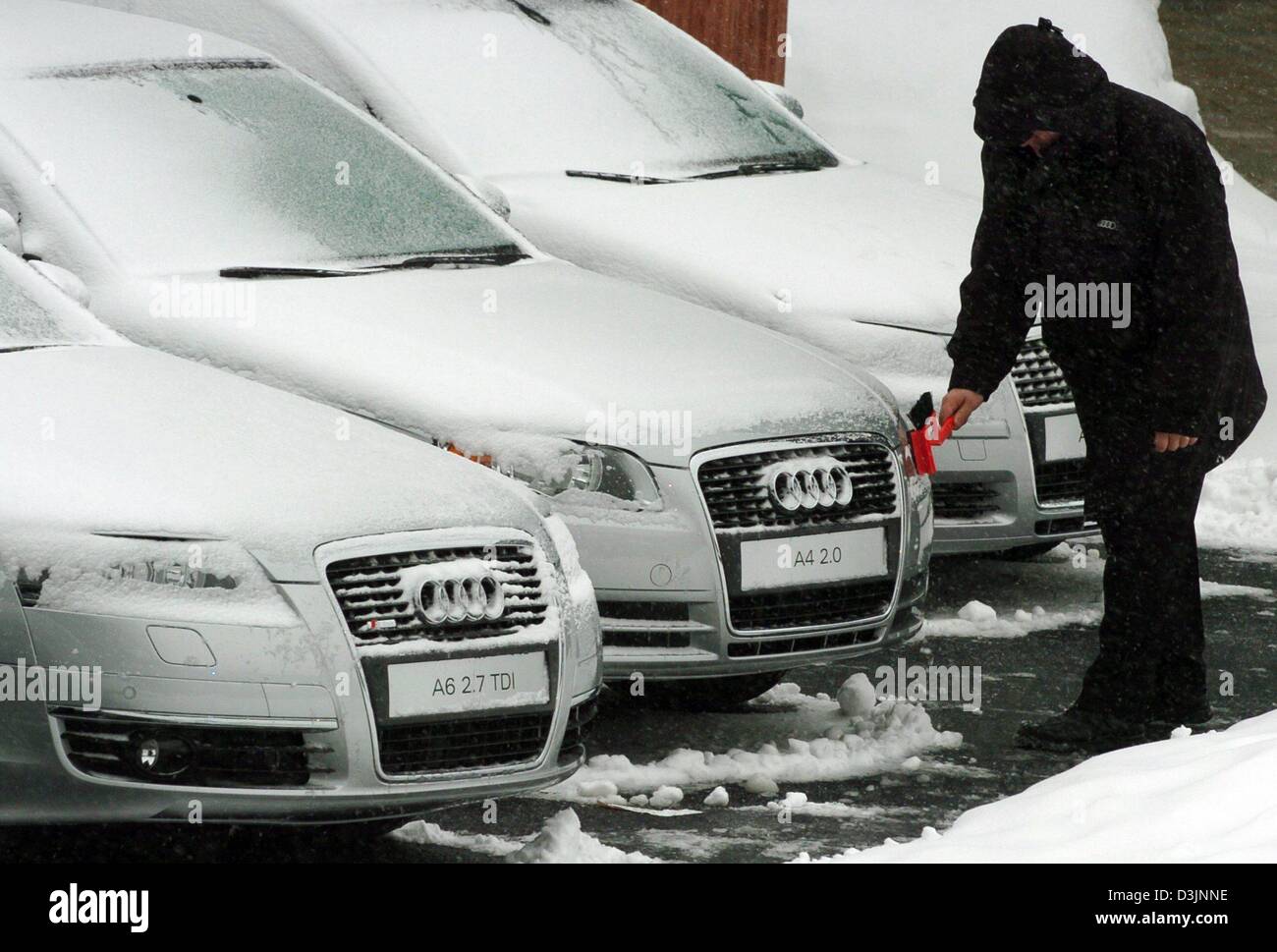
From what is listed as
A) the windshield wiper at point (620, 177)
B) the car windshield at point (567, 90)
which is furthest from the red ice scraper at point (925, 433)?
the car windshield at point (567, 90)

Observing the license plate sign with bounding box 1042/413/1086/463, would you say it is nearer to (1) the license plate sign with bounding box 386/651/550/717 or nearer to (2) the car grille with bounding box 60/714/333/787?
(1) the license plate sign with bounding box 386/651/550/717

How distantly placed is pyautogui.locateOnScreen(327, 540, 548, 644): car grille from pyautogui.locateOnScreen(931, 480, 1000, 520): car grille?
2.64 metres

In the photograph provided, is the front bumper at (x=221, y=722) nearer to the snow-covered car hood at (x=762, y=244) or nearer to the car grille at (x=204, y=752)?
the car grille at (x=204, y=752)

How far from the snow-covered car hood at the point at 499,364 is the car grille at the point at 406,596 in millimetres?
919

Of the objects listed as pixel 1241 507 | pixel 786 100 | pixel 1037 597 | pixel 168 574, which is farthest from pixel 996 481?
pixel 168 574

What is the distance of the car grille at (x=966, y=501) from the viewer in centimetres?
699

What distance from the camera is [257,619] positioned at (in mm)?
4180

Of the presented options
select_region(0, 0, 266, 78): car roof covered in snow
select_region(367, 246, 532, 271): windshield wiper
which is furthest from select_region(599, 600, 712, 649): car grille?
select_region(0, 0, 266, 78): car roof covered in snow

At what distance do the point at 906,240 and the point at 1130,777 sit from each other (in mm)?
3509

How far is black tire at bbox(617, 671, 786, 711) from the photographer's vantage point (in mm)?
6172

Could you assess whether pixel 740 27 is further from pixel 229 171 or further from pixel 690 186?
pixel 229 171

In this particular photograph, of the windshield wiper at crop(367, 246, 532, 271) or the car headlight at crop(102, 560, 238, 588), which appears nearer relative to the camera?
the car headlight at crop(102, 560, 238, 588)

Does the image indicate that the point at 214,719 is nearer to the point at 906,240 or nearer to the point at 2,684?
the point at 2,684

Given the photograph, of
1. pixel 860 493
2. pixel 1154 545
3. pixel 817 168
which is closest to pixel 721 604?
pixel 860 493
